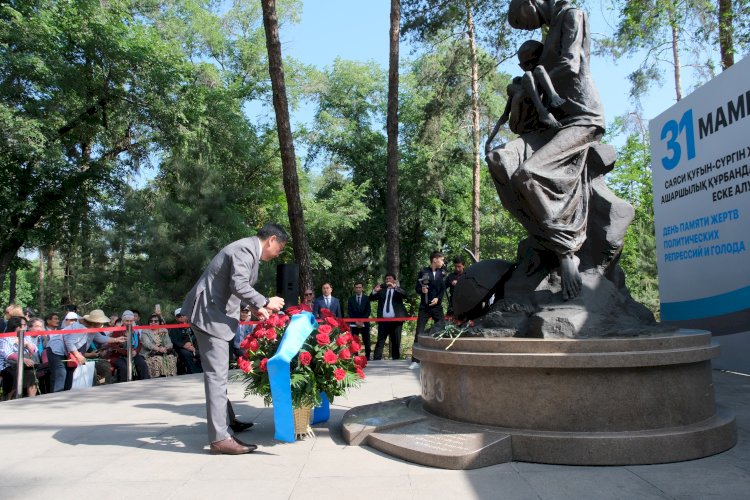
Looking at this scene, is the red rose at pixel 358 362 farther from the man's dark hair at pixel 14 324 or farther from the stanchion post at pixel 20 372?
the man's dark hair at pixel 14 324

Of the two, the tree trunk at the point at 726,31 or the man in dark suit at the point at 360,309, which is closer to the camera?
the man in dark suit at the point at 360,309

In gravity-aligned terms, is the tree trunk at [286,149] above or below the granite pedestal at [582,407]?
above

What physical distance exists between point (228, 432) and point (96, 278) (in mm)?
19942

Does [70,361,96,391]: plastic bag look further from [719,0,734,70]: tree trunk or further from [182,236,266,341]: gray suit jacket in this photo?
[719,0,734,70]: tree trunk

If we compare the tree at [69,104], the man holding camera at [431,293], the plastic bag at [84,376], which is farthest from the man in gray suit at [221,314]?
the tree at [69,104]

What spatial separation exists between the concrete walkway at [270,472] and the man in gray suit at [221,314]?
22cm

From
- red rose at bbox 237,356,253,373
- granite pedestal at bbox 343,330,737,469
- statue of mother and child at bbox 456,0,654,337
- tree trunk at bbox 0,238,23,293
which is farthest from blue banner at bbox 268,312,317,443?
tree trunk at bbox 0,238,23,293

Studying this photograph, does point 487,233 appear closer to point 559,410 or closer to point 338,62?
point 338,62

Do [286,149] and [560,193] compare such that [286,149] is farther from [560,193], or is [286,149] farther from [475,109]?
[475,109]

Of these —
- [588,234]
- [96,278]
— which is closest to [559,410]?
[588,234]

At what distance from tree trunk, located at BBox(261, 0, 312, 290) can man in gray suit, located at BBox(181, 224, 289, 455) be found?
8.56 metres

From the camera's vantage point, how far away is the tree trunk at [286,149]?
13.7 m

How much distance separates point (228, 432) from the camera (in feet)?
16.2

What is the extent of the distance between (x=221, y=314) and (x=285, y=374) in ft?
2.29
